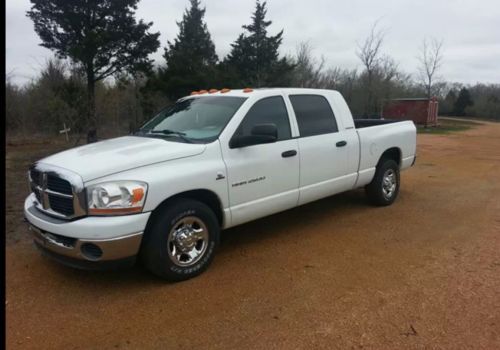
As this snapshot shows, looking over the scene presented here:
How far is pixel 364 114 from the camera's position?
34.3 m

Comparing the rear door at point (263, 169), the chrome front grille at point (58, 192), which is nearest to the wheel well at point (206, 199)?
the rear door at point (263, 169)

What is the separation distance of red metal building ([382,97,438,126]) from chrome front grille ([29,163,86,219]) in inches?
1273

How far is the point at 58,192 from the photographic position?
12.7 feet

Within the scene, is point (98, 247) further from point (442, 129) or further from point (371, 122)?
point (442, 129)

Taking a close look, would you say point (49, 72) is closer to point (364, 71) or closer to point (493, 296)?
point (493, 296)

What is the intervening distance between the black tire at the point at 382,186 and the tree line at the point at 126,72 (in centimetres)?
1128

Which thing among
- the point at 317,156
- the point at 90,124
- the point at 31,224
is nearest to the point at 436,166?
the point at 317,156

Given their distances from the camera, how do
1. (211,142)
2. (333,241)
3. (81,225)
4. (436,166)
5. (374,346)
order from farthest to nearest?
(436,166), (333,241), (211,142), (81,225), (374,346)

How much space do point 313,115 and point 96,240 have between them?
3208mm

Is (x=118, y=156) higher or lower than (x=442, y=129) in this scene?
higher

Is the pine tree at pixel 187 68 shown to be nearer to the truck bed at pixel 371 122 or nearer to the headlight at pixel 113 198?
the truck bed at pixel 371 122

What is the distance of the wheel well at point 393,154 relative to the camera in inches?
272

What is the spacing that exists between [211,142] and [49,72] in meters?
18.9

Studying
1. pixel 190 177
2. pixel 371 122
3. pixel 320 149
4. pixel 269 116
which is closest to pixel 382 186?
pixel 371 122
